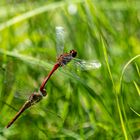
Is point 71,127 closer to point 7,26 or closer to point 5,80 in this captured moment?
point 5,80

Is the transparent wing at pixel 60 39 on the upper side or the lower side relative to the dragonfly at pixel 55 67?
upper

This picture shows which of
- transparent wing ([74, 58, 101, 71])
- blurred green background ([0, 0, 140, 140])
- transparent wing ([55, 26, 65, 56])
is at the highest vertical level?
transparent wing ([55, 26, 65, 56])

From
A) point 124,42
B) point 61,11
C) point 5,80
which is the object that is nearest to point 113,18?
point 61,11

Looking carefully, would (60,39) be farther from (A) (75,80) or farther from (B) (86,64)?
(A) (75,80)

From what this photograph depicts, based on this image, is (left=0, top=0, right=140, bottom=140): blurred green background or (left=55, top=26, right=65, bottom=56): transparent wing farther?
(left=0, top=0, right=140, bottom=140): blurred green background

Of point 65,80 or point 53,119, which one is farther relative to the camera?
point 65,80

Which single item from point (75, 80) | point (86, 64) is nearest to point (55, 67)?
point (86, 64)

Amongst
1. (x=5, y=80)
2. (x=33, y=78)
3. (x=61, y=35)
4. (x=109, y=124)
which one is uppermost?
(x=61, y=35)

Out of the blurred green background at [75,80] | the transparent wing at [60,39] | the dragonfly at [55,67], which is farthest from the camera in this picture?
the blurred green background at [75,80]
